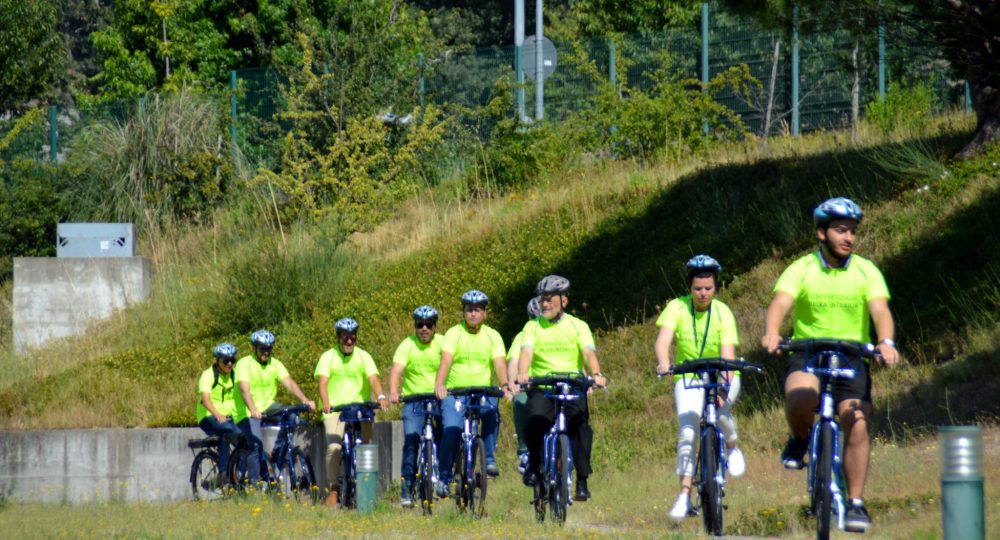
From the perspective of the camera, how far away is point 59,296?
27094mm

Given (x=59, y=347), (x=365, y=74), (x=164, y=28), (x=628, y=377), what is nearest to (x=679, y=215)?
(x=628, y=377)

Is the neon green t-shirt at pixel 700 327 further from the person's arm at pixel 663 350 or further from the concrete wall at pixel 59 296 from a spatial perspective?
the concrete wall at pixel 59 296

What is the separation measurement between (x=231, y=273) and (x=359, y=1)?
13.8 m

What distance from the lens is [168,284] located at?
2728 centimetres

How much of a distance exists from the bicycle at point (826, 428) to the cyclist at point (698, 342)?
164 cm

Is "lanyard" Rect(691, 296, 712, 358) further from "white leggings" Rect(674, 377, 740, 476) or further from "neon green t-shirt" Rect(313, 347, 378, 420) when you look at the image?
"neon green t-shirt" Rect(313, 347, 378, 420)

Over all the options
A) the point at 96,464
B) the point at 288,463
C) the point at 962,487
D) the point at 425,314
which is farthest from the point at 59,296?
the point at 962,487

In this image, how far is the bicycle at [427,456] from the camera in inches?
507

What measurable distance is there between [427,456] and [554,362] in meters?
2.25

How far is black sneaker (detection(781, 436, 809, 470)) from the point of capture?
8586 mm

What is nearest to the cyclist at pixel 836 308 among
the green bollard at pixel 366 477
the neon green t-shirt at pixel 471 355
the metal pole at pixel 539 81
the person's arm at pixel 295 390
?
the green bollard at pixel 366 477

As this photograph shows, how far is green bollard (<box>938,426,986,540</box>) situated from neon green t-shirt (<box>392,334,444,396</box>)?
27.6 feet

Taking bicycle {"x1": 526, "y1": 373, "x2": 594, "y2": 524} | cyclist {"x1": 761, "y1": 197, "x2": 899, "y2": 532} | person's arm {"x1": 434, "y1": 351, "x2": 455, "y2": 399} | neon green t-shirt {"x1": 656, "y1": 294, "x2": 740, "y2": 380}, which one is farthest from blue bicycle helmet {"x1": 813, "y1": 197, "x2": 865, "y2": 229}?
person's arm {"x1": 434, "y1": 351, "x2": 455, "y2": 399}

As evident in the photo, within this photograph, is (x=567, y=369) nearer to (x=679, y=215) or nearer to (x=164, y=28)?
(x=679, y=215)
